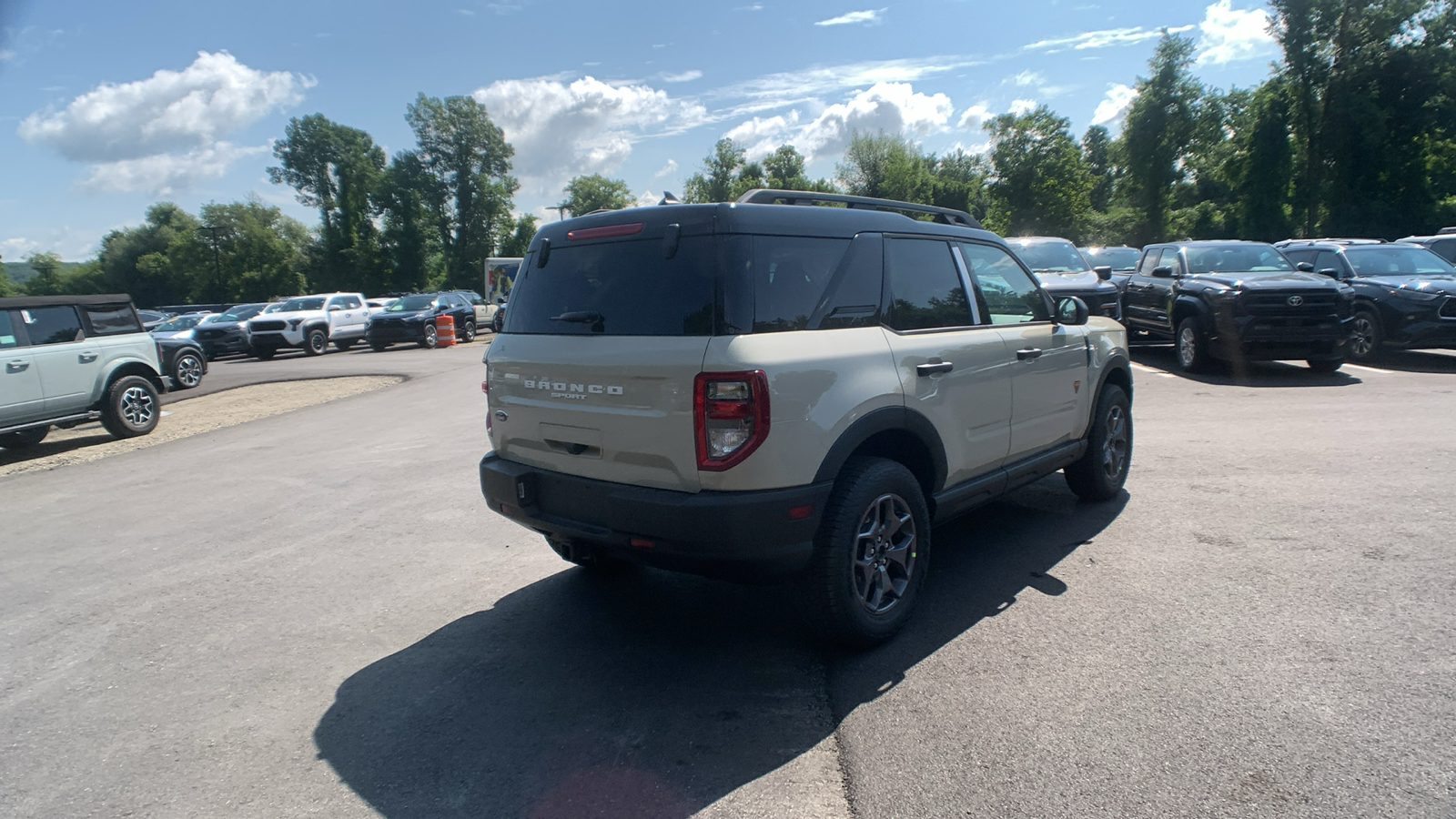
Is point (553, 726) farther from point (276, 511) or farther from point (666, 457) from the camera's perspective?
point (276, 511)

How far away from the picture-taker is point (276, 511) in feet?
22.7

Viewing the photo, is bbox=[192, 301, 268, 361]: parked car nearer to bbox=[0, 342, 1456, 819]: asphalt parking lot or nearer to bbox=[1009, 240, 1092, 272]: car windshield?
bbox=[0, 342, 1456, 819]: asphalt parking lot

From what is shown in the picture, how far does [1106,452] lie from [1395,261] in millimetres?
11111

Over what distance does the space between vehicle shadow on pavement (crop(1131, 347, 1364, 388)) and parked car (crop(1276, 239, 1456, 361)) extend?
3.33 ft

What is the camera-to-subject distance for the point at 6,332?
9.79 m

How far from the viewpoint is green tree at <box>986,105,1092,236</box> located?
6650 centimetres

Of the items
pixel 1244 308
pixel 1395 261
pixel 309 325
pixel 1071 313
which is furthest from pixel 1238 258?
pixel 309 325

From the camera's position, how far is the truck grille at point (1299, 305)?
437 inches

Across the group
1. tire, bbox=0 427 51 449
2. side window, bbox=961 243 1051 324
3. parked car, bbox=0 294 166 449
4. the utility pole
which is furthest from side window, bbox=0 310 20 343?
the utility pole

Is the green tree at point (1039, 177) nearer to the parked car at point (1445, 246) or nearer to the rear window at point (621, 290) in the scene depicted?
the parked car at point (1445, 246)

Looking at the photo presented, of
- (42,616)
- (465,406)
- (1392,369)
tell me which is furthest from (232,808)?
(1392,369)

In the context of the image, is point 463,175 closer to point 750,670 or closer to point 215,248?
point 215,248

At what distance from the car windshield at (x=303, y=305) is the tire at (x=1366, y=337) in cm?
2666

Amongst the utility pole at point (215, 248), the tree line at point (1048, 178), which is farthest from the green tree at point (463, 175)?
the utility pole at point (215, 248)
